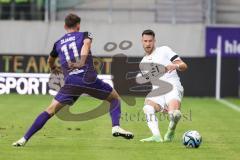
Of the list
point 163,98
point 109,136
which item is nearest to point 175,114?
point 163,98

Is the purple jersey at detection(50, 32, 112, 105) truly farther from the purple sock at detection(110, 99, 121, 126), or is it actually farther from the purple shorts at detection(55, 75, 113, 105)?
the purple sock at detection(110, 99, 121, 126)

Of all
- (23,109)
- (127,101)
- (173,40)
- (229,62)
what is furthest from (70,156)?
(173,40)

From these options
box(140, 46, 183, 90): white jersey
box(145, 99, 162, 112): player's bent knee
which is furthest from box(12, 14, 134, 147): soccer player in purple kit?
box(140, 46, 183, 90): white jersey

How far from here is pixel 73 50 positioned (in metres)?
12.1

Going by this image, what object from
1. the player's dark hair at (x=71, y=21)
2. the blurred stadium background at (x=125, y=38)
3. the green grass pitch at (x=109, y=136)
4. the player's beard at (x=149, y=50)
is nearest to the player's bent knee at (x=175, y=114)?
the green grass pitch at (x=109, y=136)

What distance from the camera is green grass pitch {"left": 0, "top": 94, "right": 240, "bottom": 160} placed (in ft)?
37.1

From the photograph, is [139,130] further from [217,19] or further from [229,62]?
[217,19]

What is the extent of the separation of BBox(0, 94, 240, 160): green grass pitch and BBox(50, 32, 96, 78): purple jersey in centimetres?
120

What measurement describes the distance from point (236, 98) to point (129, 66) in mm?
3944

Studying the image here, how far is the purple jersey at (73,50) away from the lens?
12.0 meters

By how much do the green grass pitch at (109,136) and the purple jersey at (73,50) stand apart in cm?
120

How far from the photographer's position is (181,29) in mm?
29281

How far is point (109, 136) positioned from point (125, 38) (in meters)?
15.2

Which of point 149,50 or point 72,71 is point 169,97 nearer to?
point 149,50
